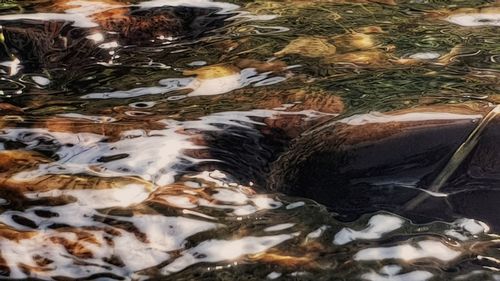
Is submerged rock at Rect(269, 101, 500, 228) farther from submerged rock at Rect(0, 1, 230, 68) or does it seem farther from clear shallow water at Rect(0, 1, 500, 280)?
submerged rock at Rect(0, 1, 230, 68)

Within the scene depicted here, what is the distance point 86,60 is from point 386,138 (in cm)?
179

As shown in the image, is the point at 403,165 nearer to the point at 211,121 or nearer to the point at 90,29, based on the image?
the point at 211,121

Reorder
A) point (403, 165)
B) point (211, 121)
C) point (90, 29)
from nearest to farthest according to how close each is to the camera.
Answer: point (403, 165)
point (211, 121)
point (90, 29)

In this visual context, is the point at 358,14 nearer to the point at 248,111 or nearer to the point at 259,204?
the point at 248,111

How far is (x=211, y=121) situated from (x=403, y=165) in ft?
2.58

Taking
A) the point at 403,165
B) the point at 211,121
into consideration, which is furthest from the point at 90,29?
the point at 403,165

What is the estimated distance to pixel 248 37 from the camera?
12.5 ft

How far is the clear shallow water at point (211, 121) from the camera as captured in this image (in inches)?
79.7

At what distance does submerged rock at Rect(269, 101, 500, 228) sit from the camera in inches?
95.7

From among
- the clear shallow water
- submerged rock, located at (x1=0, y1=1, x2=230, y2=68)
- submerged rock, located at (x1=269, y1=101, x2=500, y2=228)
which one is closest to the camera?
the clear shallow water

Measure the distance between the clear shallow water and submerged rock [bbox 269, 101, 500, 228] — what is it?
5 cm

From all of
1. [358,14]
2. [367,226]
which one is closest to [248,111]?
[367,226]

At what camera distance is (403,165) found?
2564 mm

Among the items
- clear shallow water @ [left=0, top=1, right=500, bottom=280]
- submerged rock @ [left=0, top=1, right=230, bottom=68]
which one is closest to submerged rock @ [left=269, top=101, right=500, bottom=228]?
clear shallow water @ [left=0, top=1, right=500, bottom=280]
